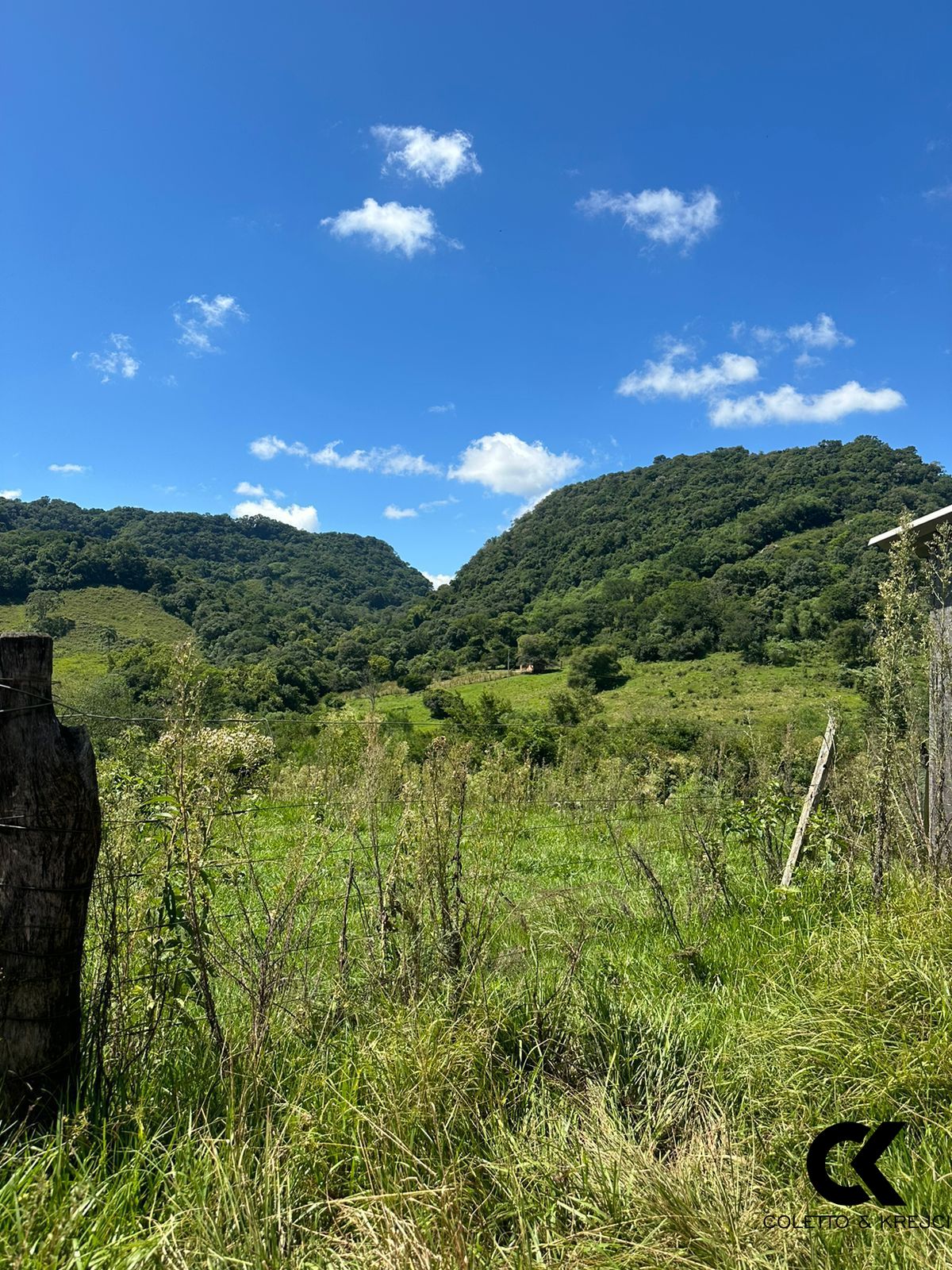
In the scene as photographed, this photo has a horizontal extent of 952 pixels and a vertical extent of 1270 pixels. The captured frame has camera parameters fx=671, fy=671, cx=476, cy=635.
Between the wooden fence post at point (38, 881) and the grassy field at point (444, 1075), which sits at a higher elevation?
the wooden fence post at point (38, 881)

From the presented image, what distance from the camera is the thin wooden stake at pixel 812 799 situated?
478 centimetres

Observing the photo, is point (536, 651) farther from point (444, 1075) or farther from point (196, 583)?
point (444, 1075)

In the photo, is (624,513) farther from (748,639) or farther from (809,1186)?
(809,1186)

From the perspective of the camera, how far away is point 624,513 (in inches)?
4336

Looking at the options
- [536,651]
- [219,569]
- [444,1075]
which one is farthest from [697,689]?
[219,569]

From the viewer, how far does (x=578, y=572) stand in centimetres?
10150

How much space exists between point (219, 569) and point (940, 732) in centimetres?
10857

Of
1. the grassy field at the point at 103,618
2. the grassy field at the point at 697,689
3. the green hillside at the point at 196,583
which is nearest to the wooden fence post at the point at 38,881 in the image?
the green hillside at the point at 196,583

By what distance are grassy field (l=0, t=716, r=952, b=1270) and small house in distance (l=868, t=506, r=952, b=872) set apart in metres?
0.44

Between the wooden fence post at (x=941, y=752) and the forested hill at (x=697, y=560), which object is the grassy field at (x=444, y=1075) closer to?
the wooden fence post at (x=941, y=752)

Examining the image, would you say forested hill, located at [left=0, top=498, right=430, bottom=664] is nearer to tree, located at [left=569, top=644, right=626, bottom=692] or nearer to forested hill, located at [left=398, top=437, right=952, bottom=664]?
forested hill, located at [left=398, top=437, right=952, bottom=664]

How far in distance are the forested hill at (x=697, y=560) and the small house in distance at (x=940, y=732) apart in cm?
4326

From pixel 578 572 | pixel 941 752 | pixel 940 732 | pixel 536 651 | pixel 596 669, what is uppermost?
pixel 578 572

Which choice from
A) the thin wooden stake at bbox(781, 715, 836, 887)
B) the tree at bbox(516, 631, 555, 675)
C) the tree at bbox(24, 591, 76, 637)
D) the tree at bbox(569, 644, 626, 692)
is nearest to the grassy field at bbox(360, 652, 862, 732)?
the tree at bbox(569, 644, 626, 692)
